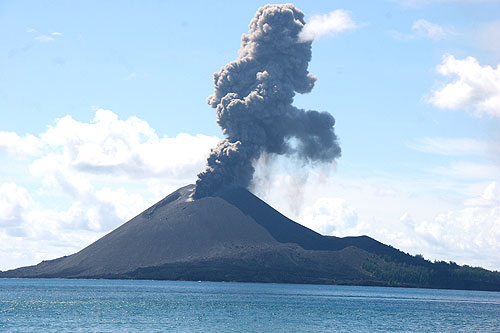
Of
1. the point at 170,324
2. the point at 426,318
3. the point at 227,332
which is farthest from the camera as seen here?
the point at 426,318

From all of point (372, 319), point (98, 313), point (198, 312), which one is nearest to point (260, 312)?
point (198, 312)

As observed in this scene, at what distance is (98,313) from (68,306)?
69.0 feet

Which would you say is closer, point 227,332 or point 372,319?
point 227,332

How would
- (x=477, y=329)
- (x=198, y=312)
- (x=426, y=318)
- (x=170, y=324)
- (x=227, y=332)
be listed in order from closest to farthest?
(x=227, y=332) < (x=170, y=324) < (x=477, y=329) < (x=198, y=312) < (x=426, y=318)

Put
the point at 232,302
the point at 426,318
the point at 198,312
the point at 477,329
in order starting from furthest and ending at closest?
the point at 232,302
the point at 426,318
the point at 198,312
the point at 477,329

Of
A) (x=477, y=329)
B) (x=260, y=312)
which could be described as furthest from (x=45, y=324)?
(x=477, y=329)

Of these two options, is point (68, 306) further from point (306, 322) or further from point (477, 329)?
point (477, 329)

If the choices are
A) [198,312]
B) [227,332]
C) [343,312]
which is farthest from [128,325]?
[343,312]

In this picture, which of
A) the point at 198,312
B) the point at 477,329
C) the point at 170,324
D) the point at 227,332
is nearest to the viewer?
the point at 227,332

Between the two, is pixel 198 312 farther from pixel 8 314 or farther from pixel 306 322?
pixel 8 314

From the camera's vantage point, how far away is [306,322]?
112 m

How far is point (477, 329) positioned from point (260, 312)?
40.4 m

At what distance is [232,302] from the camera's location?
15900cm

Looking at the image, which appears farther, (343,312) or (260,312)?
(343,312)
